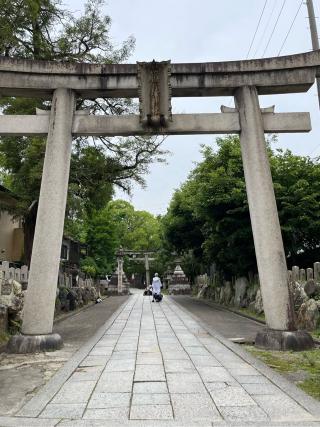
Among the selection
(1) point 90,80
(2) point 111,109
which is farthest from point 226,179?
(1) point 90,80

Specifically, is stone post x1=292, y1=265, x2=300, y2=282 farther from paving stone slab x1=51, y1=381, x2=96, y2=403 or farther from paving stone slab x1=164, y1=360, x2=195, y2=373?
paving stone slab x1=51, y1=381, x2=96, y2=403

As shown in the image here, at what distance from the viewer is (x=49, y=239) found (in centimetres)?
802

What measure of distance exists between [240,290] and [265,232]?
434 inches

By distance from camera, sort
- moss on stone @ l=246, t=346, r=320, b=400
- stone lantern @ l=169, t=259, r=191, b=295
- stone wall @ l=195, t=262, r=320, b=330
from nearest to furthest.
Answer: moss on stone @ l=246, t=346, r=320, b=400 → stone wall @ l=195, t=262, r=320, b=330 → stone lantern @ l=169, t=259, r=191, b=295

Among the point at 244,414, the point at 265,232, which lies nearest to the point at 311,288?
the point at 265,232

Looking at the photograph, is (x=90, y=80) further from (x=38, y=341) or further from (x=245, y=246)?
(x=245, y=246)

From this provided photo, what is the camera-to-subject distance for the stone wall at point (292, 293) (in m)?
10.4

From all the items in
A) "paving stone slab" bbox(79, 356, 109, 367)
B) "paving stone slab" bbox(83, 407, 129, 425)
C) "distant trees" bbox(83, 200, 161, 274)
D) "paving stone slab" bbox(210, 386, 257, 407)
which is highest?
"distant trees" bbox(83, 200, 161, 274)

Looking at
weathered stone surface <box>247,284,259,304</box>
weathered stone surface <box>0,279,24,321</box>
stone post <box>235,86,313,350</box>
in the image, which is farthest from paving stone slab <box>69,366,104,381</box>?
weathered stone surface <box>247,284,259,304</box>

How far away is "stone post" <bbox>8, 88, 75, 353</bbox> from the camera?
7.71m

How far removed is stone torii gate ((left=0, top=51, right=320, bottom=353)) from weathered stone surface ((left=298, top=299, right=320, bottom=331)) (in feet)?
9.30

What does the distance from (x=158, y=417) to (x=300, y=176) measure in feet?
44.9

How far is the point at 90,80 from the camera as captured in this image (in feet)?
29.0

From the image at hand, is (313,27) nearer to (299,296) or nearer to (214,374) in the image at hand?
(299,296)
